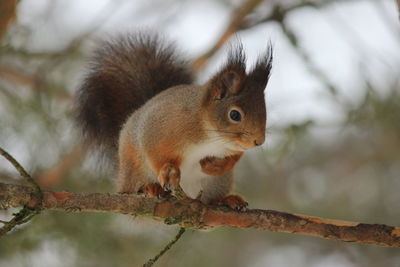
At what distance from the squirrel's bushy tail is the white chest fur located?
0.57m

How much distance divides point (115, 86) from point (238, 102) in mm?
824

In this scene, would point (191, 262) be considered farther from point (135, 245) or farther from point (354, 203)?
point (354, 203)

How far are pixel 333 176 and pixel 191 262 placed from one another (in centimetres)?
160

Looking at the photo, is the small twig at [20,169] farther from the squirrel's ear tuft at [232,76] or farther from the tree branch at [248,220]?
the squirrel's ear tuft at [232,76]

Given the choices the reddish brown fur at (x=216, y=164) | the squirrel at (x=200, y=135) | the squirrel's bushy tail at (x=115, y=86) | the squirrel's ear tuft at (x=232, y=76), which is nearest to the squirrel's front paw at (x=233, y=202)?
the squirrel at (x=200, y=135)

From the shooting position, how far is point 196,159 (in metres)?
2.00

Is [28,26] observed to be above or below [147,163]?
above

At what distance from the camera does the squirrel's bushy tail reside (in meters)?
2.52

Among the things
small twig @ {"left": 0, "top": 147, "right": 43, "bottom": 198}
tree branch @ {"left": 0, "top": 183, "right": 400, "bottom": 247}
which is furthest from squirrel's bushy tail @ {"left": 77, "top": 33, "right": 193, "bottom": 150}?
small twig @ {"left": 0, "top": 147, "right": 43, "bottom": 198}

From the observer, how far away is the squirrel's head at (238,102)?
6.01ft

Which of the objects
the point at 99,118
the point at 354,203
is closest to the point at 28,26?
the point at 99,118

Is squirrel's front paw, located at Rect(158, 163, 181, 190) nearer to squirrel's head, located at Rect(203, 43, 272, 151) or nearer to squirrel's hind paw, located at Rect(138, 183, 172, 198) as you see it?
squirrel's hind paw, located at Rect(138, 183, 172, 198)

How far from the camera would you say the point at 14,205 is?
4.42 feet

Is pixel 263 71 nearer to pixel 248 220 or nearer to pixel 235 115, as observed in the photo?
pixel 235 115
